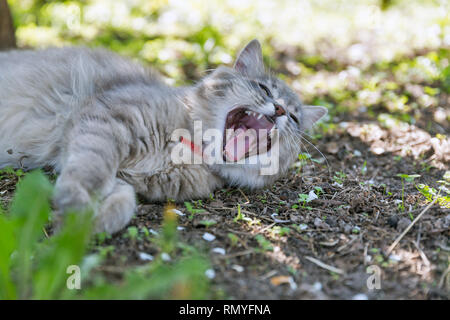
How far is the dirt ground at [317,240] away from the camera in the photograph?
2348 millimetres

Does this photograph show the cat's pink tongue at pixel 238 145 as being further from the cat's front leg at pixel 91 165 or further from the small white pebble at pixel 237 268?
the small white pebble at pixel 237 268

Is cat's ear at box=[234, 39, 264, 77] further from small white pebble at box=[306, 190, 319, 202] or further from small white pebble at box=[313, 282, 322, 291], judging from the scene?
small white pebble at box=[313, 282, 322, 291]

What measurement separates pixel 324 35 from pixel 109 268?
6.08 m

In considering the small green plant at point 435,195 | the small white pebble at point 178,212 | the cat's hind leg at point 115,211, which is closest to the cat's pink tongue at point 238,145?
the small white pebble at point 178,212

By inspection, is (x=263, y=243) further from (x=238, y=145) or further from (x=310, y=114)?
(x=310, y=114)

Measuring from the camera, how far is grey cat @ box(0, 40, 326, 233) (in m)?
2.94

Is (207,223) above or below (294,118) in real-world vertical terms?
below

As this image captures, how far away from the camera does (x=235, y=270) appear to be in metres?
2.40

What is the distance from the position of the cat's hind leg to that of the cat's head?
747 mm

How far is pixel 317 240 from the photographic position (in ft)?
9.08

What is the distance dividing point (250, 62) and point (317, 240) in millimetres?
1627

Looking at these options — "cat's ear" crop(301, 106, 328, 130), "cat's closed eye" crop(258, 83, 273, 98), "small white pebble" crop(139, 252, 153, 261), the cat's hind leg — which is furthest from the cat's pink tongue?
"small white pebble" crop(139, 252, 153, 261)

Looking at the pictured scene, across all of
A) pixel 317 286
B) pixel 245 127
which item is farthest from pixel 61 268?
pixel 245 127

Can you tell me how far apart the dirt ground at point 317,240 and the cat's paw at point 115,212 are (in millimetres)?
84
